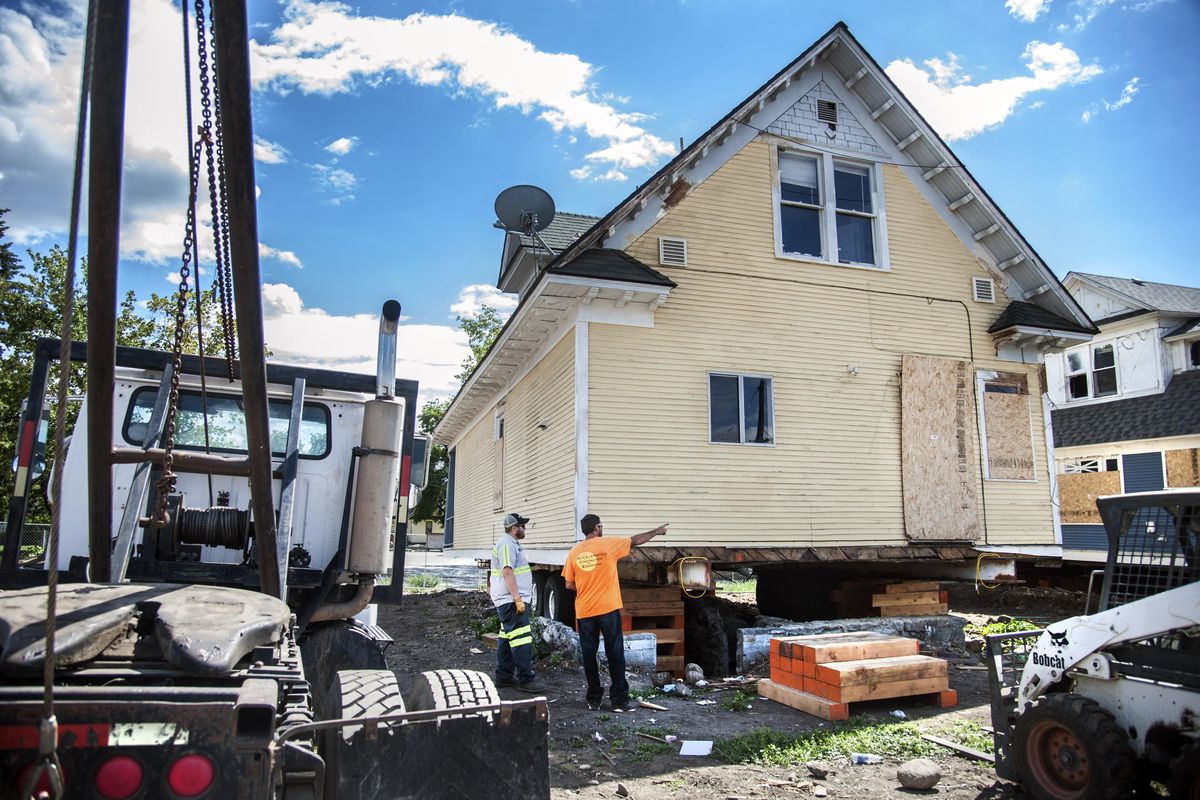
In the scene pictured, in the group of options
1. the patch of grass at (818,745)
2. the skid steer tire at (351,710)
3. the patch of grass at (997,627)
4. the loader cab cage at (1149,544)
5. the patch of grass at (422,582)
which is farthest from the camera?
the patch of grass at (422,582)

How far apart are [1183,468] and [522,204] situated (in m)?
17.2

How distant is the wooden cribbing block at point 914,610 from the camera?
1238 centimetres

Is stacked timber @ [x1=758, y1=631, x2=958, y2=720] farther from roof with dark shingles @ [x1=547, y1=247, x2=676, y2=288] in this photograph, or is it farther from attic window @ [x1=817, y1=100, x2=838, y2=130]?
attic window @ [x1=817, y1=100, x2=838, y2=130]

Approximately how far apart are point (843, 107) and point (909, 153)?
4.56 ft

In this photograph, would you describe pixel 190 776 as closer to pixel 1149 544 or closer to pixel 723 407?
pixel 1149 544

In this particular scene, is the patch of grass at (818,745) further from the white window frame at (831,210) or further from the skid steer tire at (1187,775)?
the white window frame at (831,210)

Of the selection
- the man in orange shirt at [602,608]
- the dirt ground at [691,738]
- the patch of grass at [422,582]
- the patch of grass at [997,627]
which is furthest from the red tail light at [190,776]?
the patch of grass at [422,582]

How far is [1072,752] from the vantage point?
16.9ft

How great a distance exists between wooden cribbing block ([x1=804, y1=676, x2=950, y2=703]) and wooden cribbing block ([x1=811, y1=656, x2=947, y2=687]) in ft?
0.13

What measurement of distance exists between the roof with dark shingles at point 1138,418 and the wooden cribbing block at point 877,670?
15.7 metres

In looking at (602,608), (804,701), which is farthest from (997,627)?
(602,608)

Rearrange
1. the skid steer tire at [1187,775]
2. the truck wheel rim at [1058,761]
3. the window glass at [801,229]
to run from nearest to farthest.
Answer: the skid steer tire at [1187,775]
the truck wheel rim at [1058,761]
the window glass at [801,229]

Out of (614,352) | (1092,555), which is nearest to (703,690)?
(614,352)

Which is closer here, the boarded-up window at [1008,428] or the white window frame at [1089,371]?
the boarded-up window at [1008,428]
